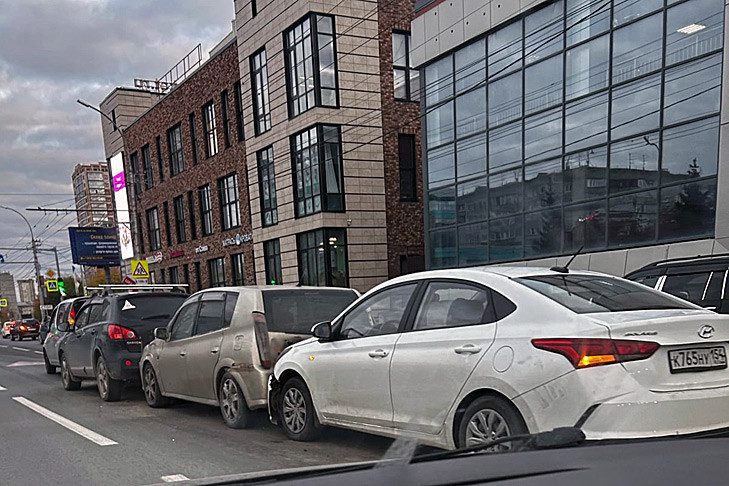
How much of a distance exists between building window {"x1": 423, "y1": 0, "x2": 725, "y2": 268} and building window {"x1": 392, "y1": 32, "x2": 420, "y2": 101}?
5122 mm

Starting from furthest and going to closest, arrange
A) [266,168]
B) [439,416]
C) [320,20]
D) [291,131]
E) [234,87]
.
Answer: [234,87], [266,168], [291,131], [320,20], [439,416]

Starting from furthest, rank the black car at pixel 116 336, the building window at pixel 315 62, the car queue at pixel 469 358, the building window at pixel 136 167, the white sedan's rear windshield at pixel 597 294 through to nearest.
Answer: the building window at pixel 136 167, the building window at pixel 315 62, the black car at pixel 116 336, the white sedan's rear windshield at pixel 597 294, the car queue at pixel 469 358

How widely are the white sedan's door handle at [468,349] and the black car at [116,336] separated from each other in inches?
249

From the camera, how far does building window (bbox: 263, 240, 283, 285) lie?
82.5ft

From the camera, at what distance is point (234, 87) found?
91.2 ft

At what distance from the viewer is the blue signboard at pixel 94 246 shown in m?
34.1

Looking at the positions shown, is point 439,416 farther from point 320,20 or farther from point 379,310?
point 320,20

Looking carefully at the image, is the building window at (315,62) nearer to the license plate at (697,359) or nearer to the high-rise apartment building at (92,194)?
the license plate at (697,359)

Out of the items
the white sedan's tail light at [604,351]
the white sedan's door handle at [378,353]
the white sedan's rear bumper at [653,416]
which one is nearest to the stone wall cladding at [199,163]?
the white sedan's door handle at [378,353]

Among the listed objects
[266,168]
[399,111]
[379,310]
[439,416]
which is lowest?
[439,416]

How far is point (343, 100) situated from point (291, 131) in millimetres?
2662

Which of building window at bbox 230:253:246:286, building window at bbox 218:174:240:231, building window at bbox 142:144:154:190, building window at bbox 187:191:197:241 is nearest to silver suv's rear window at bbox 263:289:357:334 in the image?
building window at bbox 230:253:246:286

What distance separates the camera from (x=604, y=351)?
11.1 feet

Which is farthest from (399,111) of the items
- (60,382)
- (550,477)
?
(550,477)
